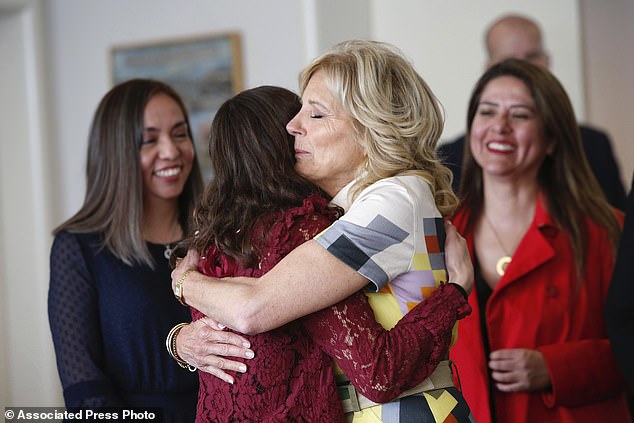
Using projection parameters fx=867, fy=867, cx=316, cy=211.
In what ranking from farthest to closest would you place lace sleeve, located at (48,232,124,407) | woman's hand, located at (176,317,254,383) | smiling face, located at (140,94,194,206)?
1. smiling face, located at (140,94,194,206)
2. lace sleeve, located at (48,232,124,407)
3. woman's hand, located at (176,317,254,383)

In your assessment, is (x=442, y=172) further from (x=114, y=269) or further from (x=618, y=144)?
→ (x=618, y=144)

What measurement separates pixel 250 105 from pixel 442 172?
46cm

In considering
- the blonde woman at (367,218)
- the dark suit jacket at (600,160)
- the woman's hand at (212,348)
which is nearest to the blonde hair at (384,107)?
the blonde woman at (367,218)

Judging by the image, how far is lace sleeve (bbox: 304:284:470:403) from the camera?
1.71 metres

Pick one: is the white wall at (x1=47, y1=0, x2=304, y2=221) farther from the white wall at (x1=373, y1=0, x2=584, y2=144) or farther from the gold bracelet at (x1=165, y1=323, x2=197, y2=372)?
the gold bracelet at (x1=165, y1=323, x2=197, y2=372)

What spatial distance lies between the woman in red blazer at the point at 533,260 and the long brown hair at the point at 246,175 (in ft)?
3.37

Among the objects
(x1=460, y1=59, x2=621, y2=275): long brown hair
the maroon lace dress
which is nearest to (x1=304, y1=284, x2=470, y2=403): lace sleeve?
the maroon lace dress

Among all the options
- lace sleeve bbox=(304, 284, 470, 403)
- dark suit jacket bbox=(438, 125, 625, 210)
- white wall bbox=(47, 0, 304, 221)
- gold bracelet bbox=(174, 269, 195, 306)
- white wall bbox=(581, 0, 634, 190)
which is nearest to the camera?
lace sleeve bbox=(304, 284, 470, 403)

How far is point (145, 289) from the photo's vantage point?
2.61 meters

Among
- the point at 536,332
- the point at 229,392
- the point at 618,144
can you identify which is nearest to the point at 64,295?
the point at 229,392

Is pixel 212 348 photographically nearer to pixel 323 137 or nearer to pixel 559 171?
pixel 323 137

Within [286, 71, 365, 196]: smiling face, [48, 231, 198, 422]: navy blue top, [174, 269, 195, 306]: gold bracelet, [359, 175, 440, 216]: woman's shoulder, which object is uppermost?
[286, 71, 365, 196]: smiling face

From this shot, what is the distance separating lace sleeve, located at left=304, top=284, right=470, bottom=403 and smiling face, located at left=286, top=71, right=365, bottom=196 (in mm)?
302

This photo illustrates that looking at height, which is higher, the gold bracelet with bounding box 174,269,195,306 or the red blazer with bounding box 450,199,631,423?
the gold bracelet with bounding box 174,269,195,306
